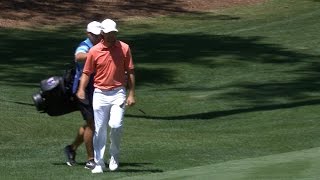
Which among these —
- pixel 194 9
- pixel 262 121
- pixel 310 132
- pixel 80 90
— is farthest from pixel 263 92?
pixel 194 9

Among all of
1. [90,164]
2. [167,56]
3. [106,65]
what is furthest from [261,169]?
[167,56]

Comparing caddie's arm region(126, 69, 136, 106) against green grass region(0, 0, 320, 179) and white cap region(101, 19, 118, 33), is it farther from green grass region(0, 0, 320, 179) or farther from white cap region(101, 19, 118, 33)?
green grass region(0, 0, 320, 179)

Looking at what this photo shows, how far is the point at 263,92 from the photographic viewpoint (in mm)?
22672

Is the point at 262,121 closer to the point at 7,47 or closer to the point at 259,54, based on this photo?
the point at 259,54

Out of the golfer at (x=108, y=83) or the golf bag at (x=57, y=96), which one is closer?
the golfer at (x=108, y=83)

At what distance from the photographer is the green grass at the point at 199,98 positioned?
12.4m

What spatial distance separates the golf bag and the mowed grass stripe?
57.1 inches

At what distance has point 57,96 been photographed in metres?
12.0

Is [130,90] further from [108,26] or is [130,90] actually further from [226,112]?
[226,112]

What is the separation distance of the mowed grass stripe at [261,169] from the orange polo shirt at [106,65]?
3.79 feet

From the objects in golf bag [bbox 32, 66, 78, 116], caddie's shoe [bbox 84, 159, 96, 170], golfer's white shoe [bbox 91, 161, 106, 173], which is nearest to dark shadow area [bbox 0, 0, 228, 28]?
golf bag [bbox 32, 66, 78, 116]

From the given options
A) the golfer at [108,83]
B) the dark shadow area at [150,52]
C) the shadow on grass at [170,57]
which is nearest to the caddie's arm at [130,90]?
the golfer at [108,83]

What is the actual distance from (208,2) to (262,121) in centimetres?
2014

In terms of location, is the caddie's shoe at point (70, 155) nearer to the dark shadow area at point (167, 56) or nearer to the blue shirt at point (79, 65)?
the blue shirt at point (79, 65)
